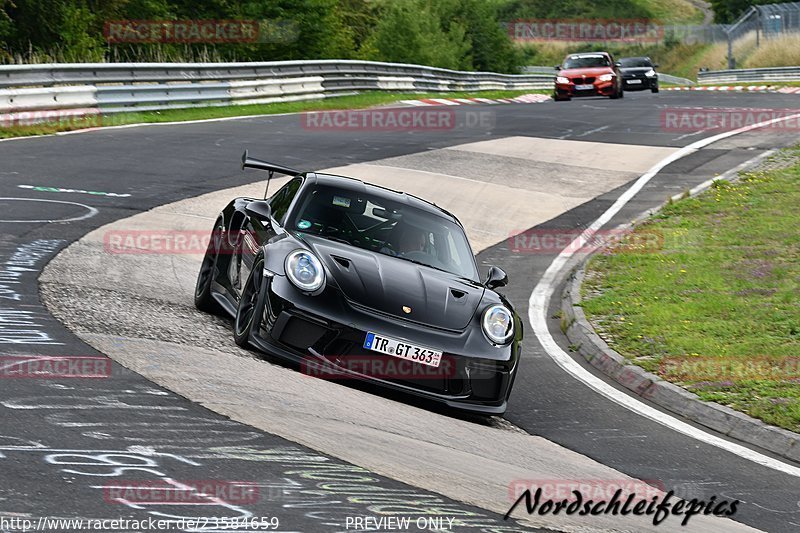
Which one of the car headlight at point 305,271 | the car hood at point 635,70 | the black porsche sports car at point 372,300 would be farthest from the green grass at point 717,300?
the car hood at point 635,70

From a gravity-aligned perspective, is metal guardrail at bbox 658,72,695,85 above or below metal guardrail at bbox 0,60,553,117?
below

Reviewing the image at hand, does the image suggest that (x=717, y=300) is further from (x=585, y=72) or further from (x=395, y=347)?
(x=585, y=72)

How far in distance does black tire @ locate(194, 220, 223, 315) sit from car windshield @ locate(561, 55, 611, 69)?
1167 inches

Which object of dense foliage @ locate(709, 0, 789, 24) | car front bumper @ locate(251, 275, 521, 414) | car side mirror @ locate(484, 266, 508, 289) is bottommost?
car front bumper @ locate(251, 275, 521, 414)

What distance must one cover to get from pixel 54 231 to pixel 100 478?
731 cm

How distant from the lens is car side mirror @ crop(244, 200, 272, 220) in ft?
28.6

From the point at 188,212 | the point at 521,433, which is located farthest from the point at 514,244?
the point at 521,433

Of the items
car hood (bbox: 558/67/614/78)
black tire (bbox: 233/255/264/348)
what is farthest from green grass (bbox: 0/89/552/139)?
black tire (bbox: 233/255/264/348)

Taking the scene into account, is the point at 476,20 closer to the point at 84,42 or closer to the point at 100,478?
the point at 84,42

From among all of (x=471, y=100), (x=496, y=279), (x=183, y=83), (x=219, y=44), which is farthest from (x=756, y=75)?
(x=496, y=279)

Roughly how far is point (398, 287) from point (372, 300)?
278mm

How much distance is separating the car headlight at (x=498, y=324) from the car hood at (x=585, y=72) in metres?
29.9

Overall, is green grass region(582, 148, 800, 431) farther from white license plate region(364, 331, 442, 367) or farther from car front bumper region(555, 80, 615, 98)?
car front bumper region(555, 80, 615, 98)

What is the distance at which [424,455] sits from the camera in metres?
5.95
